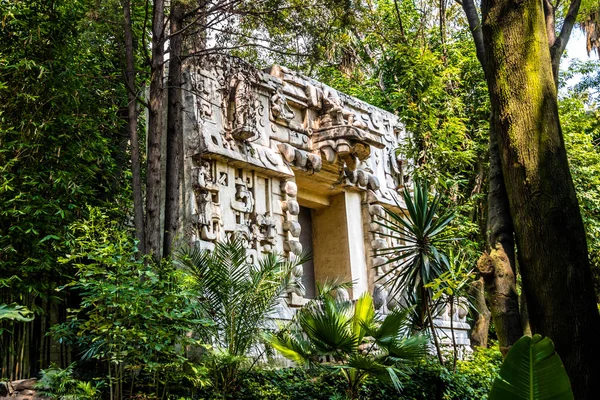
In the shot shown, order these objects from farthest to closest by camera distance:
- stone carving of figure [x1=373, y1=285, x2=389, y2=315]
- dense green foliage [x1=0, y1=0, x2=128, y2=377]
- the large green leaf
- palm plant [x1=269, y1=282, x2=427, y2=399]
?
stone carving of figure [x1=373, y1=285, x2=389, y2=315]
dense green foliage [x1=0, y1=0, x2=128, y2=377]
palm plant [x1=269, y1=282, x2=427, y2=399]
the large green leaf

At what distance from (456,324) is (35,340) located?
26.4 feet

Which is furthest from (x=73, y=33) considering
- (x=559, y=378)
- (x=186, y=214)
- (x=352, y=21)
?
(x=559, y=378)

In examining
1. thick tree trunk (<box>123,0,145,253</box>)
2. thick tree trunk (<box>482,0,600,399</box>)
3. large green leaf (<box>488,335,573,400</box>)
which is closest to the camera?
large green leaf (<box>488,335,573,400</box>)

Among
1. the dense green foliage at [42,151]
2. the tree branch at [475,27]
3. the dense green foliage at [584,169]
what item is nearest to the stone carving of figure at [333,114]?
the dense green foliage at [42,151]

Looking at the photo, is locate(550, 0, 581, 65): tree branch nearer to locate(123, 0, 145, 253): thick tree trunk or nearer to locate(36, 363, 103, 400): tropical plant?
locate(123, 0, 145, 253): thick tree trunk

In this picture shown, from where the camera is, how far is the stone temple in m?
9.70

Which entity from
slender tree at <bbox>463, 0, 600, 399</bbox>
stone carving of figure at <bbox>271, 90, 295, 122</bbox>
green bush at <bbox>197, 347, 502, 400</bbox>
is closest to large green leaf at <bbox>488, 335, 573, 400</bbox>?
slender tree at <bbox>463, 0, 600, 399</bbox>

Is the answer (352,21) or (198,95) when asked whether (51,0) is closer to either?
(198,95)

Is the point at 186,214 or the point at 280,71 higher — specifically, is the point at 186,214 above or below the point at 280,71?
below

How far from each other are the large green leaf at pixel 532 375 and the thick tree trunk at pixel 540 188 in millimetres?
2147

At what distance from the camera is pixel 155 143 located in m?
8.72

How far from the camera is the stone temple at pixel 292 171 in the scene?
9703 millimetres

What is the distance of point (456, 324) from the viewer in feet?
45.3

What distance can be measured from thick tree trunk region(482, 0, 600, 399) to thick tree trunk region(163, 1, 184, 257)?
14.9ft
